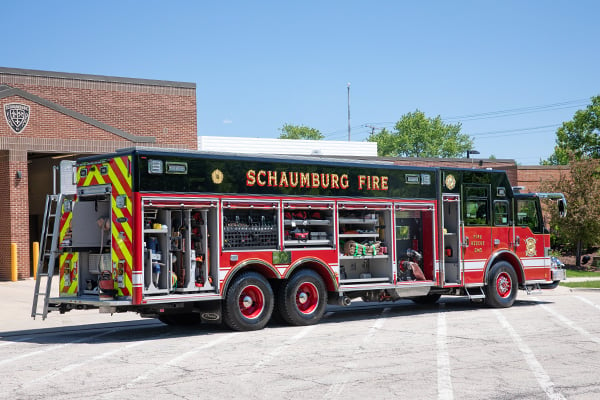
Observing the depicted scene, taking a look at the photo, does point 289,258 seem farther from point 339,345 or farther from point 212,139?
point 212,139

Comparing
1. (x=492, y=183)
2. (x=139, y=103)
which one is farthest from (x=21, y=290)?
(x=492, y=183)

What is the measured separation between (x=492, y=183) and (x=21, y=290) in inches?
542

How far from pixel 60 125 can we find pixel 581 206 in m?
20.9

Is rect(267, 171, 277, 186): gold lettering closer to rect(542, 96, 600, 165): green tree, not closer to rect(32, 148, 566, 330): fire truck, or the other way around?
rect(32, 148, 566, 330): fire truck

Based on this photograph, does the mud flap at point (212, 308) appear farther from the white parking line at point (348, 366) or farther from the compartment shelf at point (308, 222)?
the white parking line at point (348, 366)

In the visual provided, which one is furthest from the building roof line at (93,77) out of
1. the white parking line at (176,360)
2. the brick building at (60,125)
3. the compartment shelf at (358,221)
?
the white parking line at (176,360)

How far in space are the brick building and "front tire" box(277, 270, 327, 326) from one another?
573 inches

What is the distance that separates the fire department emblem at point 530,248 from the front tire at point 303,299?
19.2 ft

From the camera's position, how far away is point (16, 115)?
26.1 metres

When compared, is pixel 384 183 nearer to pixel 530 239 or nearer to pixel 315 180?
pixel 315 180

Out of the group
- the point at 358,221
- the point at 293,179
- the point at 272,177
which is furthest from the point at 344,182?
the point at 272,177

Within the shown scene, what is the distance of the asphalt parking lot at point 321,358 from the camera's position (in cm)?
849

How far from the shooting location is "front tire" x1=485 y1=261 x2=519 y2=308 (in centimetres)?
1739

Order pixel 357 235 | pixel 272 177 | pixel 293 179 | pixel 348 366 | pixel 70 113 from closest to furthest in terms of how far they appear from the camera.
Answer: pixel 348 366
pixel 272 177
pixel 293 179
pixel 357 235
pixel 70 113
